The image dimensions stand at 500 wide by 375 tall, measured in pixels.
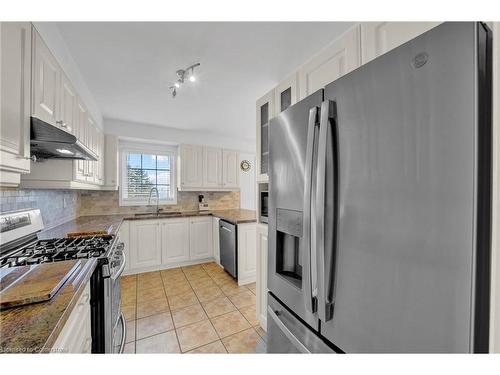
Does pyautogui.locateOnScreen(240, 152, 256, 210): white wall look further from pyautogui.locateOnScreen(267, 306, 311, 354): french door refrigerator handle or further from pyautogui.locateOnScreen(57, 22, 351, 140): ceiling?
pyautogui.locateOnScreen(267, 306, 311, 354): french door refrigerator handle

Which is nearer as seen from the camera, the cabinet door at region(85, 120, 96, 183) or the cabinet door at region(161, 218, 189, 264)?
the cabinet door at region(85, 120, 96, 183)

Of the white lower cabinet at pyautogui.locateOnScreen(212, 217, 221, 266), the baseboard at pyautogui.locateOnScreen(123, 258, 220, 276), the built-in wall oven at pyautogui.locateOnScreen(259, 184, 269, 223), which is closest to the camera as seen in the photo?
the built-in wall oven at pyautogui.locateOnScreen(259, 184, 269, 223)

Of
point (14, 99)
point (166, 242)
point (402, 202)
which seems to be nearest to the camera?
point (402, 202)

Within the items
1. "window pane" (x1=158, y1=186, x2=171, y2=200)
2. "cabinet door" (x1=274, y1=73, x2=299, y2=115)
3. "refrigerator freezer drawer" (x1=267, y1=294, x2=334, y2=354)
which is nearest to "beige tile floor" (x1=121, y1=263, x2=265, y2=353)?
"refrigerator freezer drawer" (x1=267, y1=294, x2=334, y2=354)

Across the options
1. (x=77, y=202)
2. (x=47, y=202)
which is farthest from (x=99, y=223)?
(x=77, y=202)

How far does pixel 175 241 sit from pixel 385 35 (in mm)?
3447

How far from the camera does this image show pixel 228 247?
308cm

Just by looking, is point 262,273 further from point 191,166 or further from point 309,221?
point 191,166

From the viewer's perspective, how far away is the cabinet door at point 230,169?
3988mm

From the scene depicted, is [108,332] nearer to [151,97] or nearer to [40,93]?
[40,93]

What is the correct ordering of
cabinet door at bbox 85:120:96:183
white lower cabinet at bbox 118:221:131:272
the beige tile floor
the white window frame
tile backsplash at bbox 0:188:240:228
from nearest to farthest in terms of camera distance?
tile backsplash at bbox 0:188:240:228, the beige tile floor, cabinet door at bbox 85:120:96:183, white lower cabinet at bbox 118:221:131:272, the white window frame

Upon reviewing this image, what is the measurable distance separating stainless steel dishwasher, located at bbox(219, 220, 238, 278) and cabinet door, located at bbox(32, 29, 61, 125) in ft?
7.14

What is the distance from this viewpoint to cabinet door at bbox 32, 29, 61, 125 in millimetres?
1080
